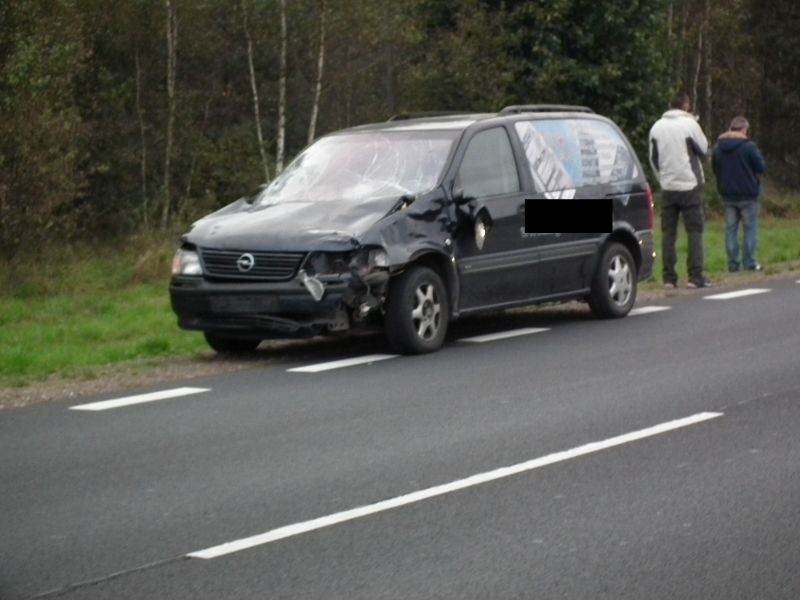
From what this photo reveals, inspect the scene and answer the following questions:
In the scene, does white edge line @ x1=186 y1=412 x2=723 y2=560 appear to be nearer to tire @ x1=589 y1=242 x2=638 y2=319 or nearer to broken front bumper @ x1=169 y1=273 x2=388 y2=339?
broken front bumper @ x1=169 y1=273 x2=388 y2=339

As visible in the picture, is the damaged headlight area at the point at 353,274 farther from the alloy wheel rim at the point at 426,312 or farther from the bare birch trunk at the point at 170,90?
the bare birch trunk at the point at 170,90

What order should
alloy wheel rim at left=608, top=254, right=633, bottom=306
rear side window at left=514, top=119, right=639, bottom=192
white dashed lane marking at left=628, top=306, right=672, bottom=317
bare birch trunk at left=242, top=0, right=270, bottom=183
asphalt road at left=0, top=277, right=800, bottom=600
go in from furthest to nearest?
bare birch trunk at left=242, top=0, right=270, bottom=183, white dashed lane marking at left=628, top=306, right=672, bottom=317, alloy wheel rim at left=608, top=254, right=633, bottom=306, rear side window at left=514, top=119, right=639, bottom=192, asphalt road at left=0, top=277, right=800, bottom=600

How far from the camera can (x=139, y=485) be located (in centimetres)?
833

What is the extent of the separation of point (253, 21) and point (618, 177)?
21971mm

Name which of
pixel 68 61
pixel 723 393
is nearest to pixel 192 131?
pixel 68 61

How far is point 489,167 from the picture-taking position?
14273 mm

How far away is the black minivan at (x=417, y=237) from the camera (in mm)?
12781

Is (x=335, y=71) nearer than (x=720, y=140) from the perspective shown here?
No

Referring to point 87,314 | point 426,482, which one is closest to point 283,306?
point 426,482

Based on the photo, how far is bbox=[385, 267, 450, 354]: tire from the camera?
13.0 m

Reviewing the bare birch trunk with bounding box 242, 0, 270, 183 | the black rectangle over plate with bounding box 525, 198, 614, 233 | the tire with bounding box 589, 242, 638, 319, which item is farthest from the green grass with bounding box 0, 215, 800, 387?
the bare birch trunk with bounding box 242, 0, 270, 183

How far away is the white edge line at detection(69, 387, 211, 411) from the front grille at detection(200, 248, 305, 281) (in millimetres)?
1479

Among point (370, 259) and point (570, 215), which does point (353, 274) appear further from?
point (570, 215)

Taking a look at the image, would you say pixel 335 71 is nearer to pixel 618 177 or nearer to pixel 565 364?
pixel 618 177
